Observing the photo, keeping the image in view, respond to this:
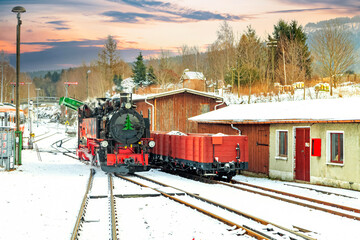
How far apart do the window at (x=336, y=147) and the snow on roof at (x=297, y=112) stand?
78 centimetres

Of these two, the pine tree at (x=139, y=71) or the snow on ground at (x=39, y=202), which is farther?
the pine tree at (x=139, y=71)

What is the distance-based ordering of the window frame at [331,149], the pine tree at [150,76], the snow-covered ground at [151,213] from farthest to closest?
the pine tree at [150,76] → the window frame at [331,149] → the snow-covered ground at [151,213]

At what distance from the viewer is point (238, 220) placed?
9773 mm

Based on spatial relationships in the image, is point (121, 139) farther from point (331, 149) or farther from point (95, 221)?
point (95, 221)

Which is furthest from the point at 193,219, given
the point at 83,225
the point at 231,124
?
the point at 231,124

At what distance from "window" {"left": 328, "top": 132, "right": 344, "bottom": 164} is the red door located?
1163 mm

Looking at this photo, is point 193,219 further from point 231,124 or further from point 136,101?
point 136,101

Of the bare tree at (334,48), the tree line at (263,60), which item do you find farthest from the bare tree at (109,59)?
the bare tree at (334,48)

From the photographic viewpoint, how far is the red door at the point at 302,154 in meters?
17.5

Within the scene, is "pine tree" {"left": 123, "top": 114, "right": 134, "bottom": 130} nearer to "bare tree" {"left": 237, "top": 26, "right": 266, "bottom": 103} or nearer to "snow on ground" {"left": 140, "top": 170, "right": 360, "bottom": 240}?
"snow on ground" {"left": 140, "top": 170, "right": 360, "bottom": 240}

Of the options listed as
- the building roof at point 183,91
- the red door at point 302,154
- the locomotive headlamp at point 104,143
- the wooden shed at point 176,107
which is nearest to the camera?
the red door at point 302,154

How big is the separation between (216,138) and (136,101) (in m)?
17.2

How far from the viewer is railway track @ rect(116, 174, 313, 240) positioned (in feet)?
27.3

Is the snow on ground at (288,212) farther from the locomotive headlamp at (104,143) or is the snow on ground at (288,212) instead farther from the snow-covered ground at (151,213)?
the locomotive headlamp at (104,143)
